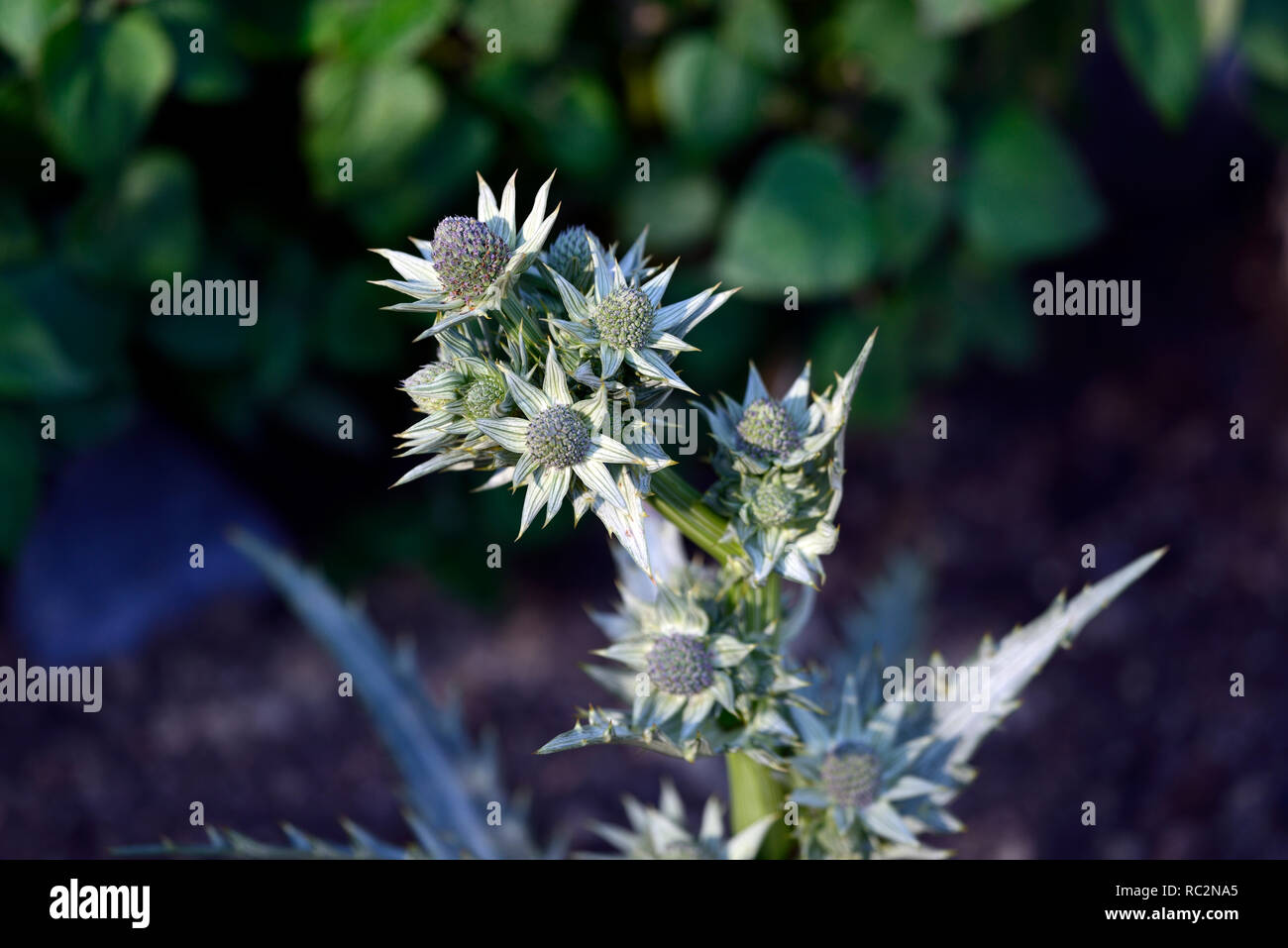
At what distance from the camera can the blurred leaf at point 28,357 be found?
2.03 metres

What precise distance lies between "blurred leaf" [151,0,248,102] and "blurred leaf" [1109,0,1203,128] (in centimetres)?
188

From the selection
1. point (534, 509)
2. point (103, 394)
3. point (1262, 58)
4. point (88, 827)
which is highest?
point (1262, 58)

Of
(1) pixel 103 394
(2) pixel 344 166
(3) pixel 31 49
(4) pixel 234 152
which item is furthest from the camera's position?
(4) pixel 234 152

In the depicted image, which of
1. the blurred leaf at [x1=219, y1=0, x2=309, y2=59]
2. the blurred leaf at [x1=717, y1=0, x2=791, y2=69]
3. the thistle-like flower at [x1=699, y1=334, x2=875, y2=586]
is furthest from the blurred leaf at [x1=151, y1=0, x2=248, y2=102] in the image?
the thistle-like flower at [x1=699, y1=334, x2=875, y2=586]

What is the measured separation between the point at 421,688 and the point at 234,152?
5.27ft

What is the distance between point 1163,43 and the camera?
2.22 m

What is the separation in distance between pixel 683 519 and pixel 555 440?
191 mm

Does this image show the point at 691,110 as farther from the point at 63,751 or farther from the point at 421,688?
the point at 63,751

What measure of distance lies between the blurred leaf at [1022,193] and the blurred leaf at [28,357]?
1993 millimetres

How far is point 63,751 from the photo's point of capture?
2729 millimetres

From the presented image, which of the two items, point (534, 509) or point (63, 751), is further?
point (63, 751)

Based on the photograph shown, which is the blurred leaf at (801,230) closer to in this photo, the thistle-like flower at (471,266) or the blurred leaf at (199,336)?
the blurred leaf at (199,336)

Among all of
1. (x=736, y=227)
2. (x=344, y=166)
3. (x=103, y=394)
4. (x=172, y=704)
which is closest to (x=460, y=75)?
(x=344, y=166)
